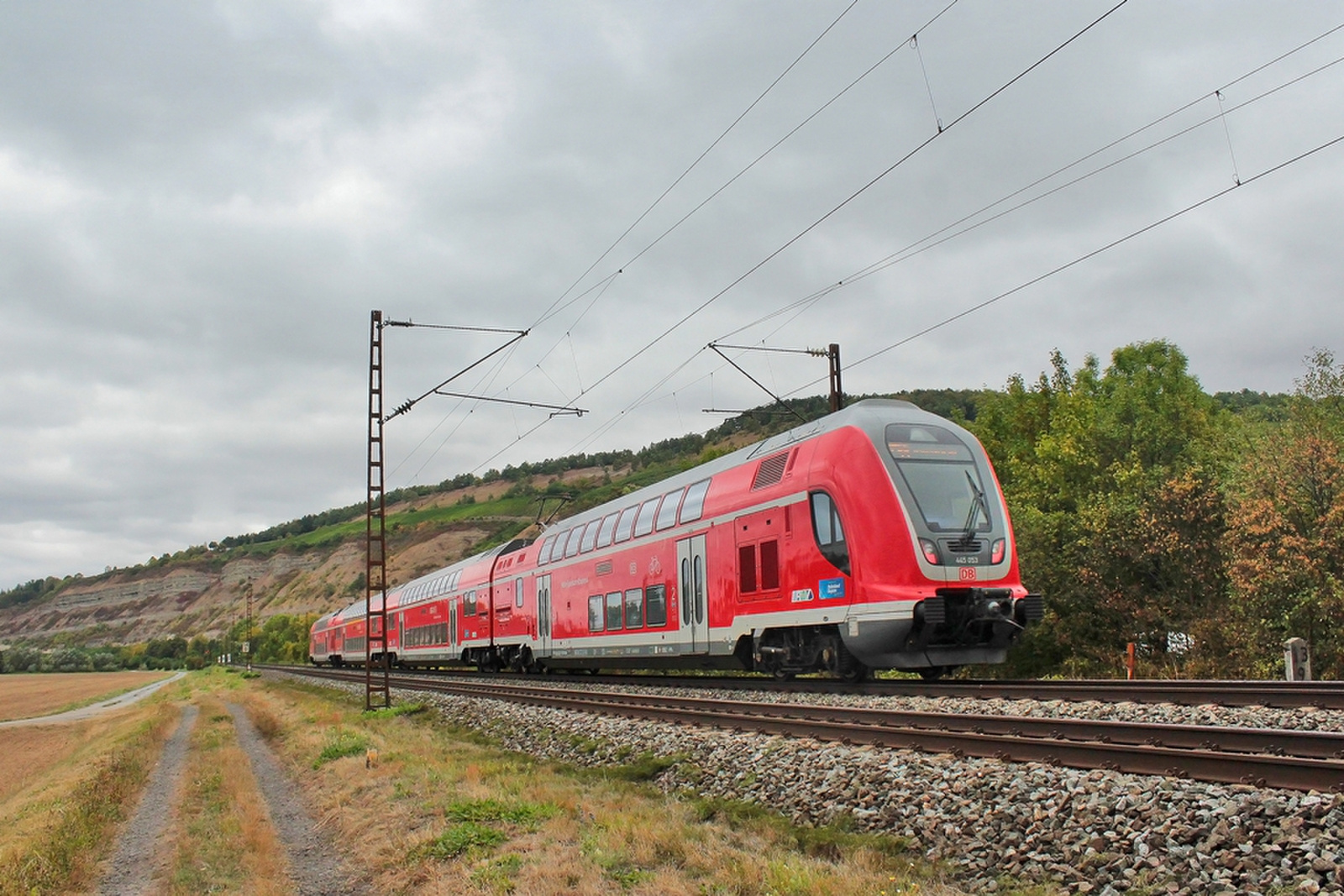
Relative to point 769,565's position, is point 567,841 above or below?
below

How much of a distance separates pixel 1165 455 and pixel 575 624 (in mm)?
30231

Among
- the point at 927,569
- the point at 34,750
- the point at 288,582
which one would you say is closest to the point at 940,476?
the point at 927,569

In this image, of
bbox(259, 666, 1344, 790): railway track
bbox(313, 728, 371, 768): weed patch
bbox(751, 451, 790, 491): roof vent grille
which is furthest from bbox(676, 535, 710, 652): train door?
bbox(313, 728, 371, 768): weed patch

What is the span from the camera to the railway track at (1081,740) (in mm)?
7051

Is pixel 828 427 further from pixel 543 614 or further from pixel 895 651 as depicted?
pixel 543 614

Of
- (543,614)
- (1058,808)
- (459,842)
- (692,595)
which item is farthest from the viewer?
(543,614)

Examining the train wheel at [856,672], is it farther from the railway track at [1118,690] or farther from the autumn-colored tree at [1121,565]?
the autumn-colored tree at [1121,565]

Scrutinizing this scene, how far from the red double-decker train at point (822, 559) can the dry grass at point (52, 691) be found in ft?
202

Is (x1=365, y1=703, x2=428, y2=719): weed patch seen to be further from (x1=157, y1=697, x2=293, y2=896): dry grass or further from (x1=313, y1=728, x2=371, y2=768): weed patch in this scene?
(x1=313, y1=728, x2=371, y2=768): weed patch

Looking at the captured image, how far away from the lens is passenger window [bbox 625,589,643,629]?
23.0 meters

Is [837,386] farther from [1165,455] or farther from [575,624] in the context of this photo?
[1165,455]

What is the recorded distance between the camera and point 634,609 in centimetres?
2333

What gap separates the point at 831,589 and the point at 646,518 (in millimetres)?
7951

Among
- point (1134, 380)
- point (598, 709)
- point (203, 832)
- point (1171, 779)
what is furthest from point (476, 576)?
point (1134, 380)
